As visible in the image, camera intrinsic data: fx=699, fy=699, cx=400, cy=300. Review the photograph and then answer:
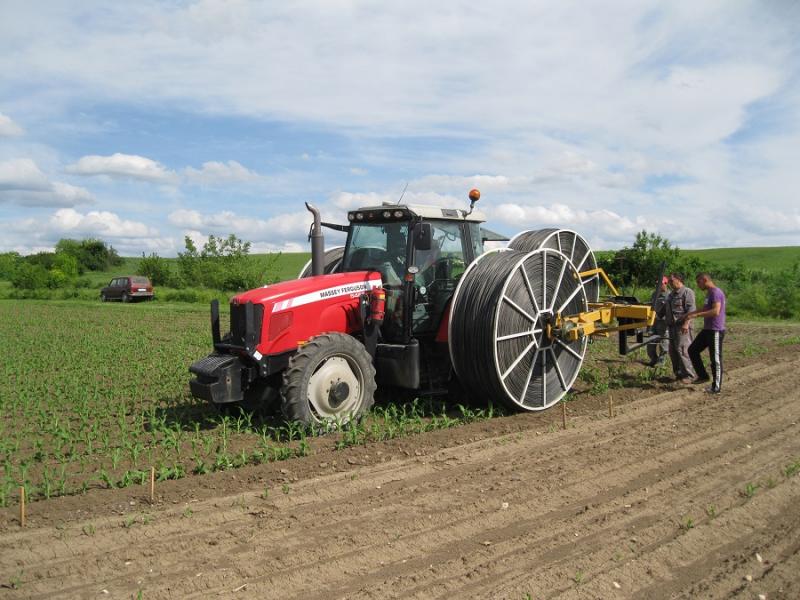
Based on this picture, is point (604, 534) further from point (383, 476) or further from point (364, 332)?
point (364, 332)

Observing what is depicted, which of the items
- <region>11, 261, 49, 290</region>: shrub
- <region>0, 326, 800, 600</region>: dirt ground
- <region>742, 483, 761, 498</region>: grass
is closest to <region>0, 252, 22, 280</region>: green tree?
<region>11, 261, 49, 290</region>: shrub

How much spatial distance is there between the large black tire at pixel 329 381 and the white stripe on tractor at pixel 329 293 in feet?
1.56

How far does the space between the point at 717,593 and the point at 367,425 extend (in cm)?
391

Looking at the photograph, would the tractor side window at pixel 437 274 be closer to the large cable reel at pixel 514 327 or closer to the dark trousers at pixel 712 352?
the large cable reel at pixel 514 327

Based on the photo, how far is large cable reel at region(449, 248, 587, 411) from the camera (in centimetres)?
723

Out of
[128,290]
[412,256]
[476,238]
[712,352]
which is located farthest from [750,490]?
[128,290]

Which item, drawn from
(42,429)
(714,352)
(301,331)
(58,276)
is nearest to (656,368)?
(714,352)

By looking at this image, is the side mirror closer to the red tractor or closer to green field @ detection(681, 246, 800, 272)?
the red tractor

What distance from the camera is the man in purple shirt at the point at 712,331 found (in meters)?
8.97

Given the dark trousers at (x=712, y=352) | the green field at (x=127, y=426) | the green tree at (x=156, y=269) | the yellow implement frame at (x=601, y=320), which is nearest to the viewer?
the green field at (x=127, y=426)

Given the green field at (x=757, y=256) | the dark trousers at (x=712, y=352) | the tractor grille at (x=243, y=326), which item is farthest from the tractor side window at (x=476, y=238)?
the green field at (x=757, y=256)

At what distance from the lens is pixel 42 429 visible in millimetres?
7477

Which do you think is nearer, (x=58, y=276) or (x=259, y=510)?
(x=259, y=510)

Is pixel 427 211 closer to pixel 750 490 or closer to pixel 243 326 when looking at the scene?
pixel 243 326
